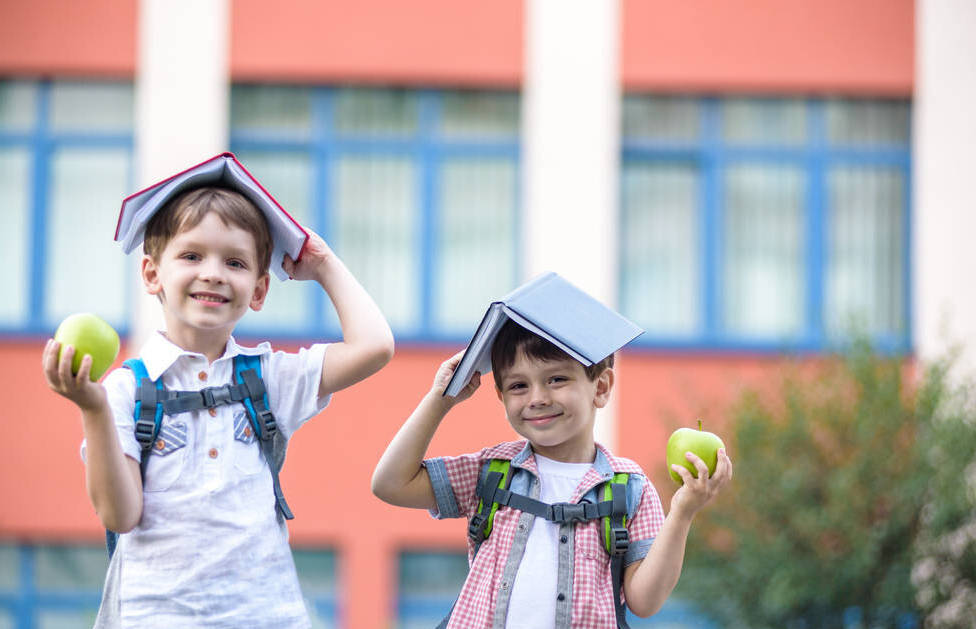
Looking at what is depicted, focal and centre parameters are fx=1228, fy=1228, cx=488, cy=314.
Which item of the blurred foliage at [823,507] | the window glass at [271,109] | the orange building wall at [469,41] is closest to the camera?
the blurred foliage at [823,507]

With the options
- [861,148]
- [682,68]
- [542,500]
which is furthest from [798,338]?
[542,500]

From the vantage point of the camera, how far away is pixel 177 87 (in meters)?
10.7

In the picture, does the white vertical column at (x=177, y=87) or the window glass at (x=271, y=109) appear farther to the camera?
the window glass at (x=271, y=109)

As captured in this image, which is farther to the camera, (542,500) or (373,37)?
(373,37)

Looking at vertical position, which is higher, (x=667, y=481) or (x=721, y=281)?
(x=721, y=281)

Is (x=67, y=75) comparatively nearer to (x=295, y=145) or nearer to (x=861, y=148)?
(x=295, y=145)

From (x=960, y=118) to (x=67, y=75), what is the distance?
312 inches

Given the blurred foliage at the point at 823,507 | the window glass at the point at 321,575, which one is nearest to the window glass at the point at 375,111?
the window glass at the point at 321,575

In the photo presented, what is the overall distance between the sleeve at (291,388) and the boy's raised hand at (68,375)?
24.6 inches

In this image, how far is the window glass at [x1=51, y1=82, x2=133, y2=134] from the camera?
432 inches

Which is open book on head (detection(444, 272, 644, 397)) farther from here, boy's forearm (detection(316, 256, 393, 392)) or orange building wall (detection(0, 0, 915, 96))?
orange building wall (detection(0, 0, 915, 96))

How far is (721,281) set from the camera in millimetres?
11234

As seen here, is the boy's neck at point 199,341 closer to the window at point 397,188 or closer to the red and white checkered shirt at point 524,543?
the red and white checkered shirt at point 524,543

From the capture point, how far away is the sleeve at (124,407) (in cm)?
294
